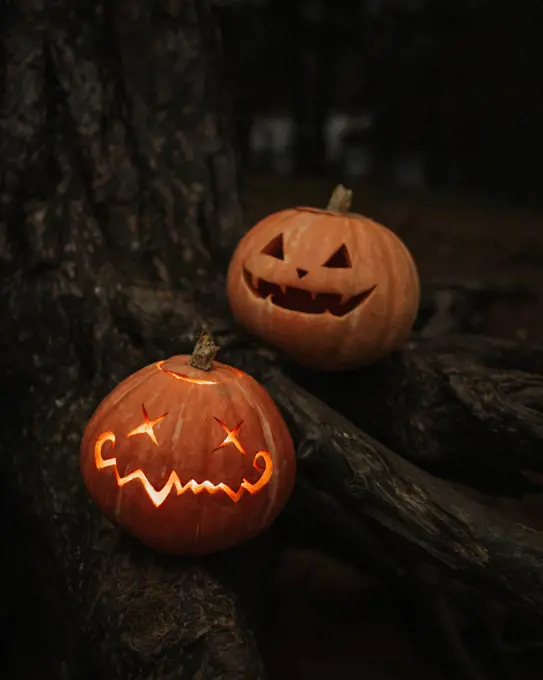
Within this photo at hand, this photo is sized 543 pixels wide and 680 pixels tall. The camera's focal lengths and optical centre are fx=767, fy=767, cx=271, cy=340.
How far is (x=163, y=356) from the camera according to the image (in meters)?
2.48

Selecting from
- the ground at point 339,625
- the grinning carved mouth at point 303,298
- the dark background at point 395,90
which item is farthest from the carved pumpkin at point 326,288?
the dark background at point 395,90

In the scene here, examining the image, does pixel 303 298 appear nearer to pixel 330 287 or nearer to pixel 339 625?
pixel 330 287

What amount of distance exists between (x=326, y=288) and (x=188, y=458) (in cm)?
71

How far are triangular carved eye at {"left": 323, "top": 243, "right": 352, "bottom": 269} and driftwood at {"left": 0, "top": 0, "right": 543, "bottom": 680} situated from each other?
13.8 inches

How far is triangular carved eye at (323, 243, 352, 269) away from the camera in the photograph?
2.36 meters

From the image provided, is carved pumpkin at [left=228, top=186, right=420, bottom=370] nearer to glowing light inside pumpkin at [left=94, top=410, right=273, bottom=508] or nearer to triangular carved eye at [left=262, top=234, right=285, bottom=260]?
triangular carved eye at [left=262, top=234, right=285, bottom=260]

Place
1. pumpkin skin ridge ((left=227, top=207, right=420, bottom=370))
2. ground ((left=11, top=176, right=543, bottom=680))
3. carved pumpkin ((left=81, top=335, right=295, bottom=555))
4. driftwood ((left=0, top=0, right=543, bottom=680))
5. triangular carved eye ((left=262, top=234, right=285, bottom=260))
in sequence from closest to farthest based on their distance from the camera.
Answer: carved pumpkin ((left=81, top=335, right=295, bottom=555))
driftwood ((left=0, top=0, right=543, bottom=680))
pumpkin skin ridge ((left=227, top=207, right=420, bottom=370))
triangular carved eye ((left=262, top=234, right=285, bottom=260))
ground ((left=11, top=176, right=543, bottom=680))

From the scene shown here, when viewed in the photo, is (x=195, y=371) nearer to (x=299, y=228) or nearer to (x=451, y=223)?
(x=299, y=228)

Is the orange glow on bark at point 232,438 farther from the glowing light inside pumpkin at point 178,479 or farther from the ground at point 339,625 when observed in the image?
the ground at point 339,625

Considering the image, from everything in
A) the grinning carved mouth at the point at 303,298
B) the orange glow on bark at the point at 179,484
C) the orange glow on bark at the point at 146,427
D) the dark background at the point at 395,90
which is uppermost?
the grinning carved mouth at the point at 303,298

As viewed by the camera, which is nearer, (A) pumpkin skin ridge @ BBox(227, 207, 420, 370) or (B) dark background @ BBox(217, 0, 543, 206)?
(A) pumpkin skin ridge @ BBox(227, 207, 420, 370)

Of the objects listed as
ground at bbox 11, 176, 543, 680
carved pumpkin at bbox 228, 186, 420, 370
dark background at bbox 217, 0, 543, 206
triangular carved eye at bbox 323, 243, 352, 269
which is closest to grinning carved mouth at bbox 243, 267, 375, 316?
carved pumpkin at bbox 228, 186, 420, 370

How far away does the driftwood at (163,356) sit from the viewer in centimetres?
200

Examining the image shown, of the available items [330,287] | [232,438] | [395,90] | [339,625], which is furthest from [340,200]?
[395,90]
